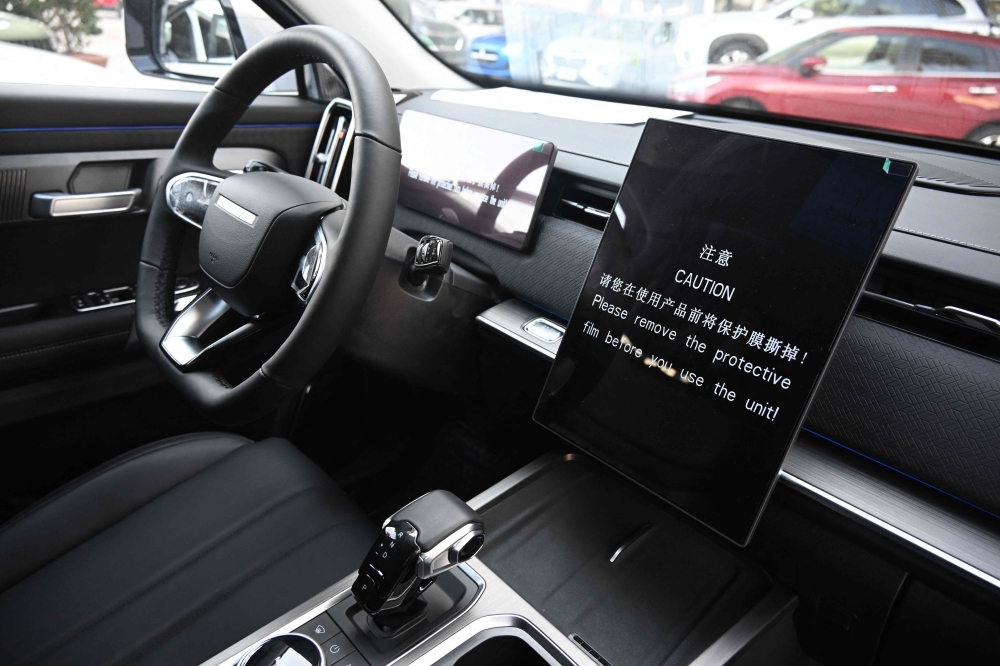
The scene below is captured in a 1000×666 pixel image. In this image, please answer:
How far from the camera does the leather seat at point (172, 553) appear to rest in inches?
33.4

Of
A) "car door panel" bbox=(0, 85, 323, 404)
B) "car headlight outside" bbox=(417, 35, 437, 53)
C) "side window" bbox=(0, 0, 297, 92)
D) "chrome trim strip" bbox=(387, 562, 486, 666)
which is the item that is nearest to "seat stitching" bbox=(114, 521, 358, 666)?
"chrome trim strip" bbox=(387, 562, 486, 666)

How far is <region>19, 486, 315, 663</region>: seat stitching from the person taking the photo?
0.84 meters

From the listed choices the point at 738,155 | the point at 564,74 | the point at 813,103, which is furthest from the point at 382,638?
the point at 564,74

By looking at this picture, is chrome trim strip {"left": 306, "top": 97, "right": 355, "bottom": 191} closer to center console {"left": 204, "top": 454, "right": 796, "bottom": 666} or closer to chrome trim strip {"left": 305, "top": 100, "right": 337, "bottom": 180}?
chrome trim strip {"left": 305, "top": 100, "right": 337, "bottom": 180}

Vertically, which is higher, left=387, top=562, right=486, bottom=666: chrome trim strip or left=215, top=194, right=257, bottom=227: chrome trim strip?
left=215, top=194, right=257, bottom=227: chrome trim strip

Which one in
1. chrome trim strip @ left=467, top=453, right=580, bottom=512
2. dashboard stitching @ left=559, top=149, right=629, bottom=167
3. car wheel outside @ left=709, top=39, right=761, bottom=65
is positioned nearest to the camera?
chrome trim strip @ left=467, top=453, right=580, bottom=512

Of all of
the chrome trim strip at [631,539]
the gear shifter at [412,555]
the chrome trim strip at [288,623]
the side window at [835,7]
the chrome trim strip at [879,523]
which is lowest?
the chrome trim strip at [288,623]

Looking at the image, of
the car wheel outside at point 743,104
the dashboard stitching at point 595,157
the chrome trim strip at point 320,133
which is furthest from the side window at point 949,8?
the chrome trim strip at point 320,133

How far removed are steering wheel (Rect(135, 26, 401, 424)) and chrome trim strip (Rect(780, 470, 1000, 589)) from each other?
22.6 inches

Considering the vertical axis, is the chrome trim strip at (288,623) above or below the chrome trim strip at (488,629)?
below

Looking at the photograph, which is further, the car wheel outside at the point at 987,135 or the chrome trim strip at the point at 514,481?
the car wheel outside at the point at 987,135

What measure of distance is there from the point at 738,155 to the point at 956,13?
0.78 metres

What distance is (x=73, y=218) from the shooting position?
1405 millimetres

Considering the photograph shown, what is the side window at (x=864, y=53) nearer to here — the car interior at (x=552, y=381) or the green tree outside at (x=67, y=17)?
the car interior at (x=552, y=381)
